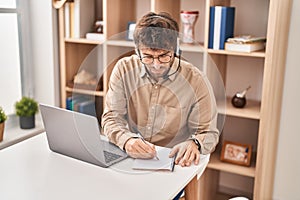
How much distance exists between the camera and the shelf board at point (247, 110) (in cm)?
205

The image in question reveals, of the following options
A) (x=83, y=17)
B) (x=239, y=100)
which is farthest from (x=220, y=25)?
(x=83, y=17)

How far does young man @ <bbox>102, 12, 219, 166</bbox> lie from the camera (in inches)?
43.4

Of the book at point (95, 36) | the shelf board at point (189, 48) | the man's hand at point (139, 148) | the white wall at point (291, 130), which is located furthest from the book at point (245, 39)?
the man's hand at point (139, 148)

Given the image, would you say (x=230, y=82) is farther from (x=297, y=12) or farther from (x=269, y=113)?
(x=297, y=12)

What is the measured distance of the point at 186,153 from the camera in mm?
1306

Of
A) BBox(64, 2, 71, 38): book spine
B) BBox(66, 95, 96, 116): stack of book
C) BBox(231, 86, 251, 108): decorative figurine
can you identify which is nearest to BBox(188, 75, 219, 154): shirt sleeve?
BBox(66, 95, 96, 116): stack of book

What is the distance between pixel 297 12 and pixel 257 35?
247 mm

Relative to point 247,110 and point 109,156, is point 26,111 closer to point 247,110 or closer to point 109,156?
point 109,156

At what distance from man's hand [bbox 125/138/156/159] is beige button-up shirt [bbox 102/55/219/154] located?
0.02 m

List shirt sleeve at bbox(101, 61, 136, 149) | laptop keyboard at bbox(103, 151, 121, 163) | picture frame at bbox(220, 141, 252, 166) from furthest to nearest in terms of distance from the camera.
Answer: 1. picture frame at bbox(220, 141, 252, 166)
2. laptop keyboard at bbox(103, 151, 121, 163)
3. shirt sleeve at bbox(101, 61, 136, 149)

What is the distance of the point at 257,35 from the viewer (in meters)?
2.19

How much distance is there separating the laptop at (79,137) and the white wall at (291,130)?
1235mm

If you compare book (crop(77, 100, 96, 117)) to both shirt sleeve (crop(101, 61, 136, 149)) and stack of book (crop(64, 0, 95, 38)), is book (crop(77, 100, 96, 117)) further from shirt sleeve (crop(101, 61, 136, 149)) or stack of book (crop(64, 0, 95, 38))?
stack of book (crop(64, 0, 95, 38))

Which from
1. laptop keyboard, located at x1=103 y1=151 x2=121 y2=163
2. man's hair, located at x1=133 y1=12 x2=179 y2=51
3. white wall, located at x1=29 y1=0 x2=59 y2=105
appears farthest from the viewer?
white wall, located at x1=29 y1=0 x2=59 y2=105
